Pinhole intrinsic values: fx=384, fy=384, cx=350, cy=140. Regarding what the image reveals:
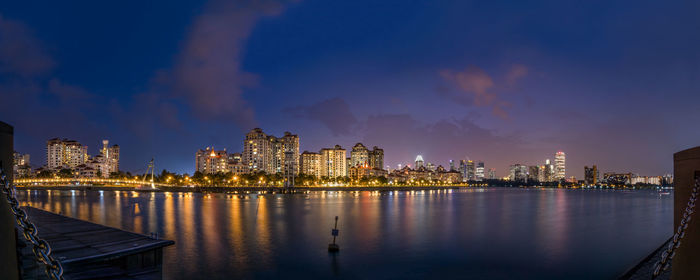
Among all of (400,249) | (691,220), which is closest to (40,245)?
(691,220)

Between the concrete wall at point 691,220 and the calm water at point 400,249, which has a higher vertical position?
the concrete wall at point 691,220

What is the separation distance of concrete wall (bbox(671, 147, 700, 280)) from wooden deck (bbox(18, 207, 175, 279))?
499 inches

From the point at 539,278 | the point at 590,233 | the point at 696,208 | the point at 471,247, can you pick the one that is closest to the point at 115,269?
the point at 696,208

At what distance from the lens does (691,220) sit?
18.7 ft

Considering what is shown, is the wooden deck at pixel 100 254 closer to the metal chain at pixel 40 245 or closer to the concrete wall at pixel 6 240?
the concrete wall at pixel 6 240

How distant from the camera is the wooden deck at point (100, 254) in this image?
400 inches

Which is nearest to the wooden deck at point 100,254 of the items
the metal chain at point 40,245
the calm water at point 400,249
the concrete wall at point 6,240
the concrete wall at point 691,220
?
the calm water at point 400,249

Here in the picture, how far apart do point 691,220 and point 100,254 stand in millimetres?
13579

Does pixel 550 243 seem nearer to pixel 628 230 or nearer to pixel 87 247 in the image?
pixel 628 230

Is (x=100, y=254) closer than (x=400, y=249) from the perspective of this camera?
Yes

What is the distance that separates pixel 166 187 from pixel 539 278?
15523cm

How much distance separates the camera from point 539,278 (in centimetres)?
1870

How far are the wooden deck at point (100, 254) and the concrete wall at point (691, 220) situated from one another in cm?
1267

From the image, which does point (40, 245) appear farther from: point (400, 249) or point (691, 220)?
point (400, 249)
